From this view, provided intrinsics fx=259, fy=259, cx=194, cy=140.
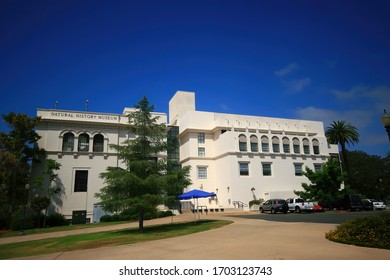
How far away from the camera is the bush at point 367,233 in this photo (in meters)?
8.29

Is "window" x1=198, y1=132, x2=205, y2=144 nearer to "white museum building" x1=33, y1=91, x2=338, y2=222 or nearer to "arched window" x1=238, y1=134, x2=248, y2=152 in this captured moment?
"white museum building" x1=33, y1=91, x2=338, y2=222

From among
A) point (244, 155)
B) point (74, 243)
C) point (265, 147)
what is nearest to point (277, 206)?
point (244, 155)

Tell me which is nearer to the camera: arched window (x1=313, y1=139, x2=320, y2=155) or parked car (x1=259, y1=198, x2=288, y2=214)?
parked car (x1=259, y1=198, x2=288, y2=214)

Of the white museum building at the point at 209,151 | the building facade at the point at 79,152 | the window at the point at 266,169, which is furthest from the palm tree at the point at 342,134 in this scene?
the building facade at the point at 79,152

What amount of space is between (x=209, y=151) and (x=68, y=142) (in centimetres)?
2095

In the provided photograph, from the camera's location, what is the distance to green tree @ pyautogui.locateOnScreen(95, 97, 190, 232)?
15.3 metres

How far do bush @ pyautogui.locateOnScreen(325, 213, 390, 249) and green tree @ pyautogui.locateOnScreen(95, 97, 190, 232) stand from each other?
9435mm

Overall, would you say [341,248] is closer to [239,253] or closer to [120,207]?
[239,253]

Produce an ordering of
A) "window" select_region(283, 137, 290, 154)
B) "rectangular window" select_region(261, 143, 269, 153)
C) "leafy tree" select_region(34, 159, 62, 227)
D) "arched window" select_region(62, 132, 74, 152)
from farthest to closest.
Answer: "window" select_region(283, 137, 290, 154), "rectangular window" select_region(261, 143, 269, 153), "arched window" select_region(62, 132, 74, 152), "leafy tree" select_region(34, 159, 62, 227)

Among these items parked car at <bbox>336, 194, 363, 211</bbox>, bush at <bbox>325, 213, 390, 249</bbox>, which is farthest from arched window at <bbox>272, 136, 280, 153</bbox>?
bush at <bbox>325, 213, 390, 249</bbox>

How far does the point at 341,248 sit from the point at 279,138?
111 ft

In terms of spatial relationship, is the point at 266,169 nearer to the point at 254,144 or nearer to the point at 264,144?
the point at 264,144

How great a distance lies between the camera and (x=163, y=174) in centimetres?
1736
